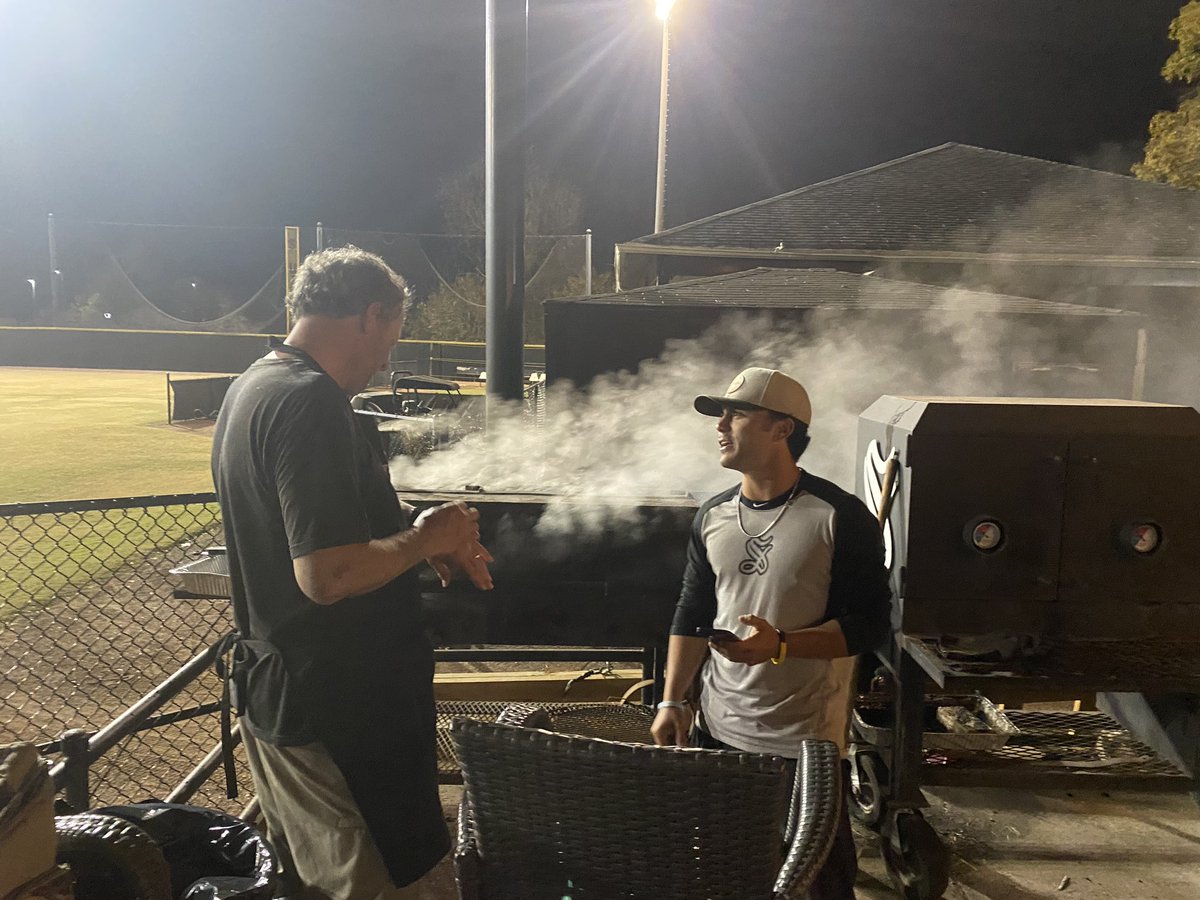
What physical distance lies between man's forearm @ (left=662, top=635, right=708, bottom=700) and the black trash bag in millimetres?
1083

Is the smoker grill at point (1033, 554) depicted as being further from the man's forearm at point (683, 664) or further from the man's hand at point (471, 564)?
the man's hand at point (471, 564)

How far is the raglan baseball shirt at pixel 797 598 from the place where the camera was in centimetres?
208

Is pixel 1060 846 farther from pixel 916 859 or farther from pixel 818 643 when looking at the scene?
pixel 818 643

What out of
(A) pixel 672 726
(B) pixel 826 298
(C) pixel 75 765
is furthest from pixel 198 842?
(B) pixel 826 298

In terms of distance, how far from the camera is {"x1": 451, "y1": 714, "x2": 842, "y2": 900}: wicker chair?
1.32 metres

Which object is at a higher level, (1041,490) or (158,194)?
(158,194)

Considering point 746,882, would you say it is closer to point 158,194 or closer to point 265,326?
point 265,326

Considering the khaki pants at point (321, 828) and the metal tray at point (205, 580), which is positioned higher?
the metal tray at point (205, 580)

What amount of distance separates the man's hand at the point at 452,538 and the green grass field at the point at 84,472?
2.50m

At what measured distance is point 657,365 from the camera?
5.52 meters

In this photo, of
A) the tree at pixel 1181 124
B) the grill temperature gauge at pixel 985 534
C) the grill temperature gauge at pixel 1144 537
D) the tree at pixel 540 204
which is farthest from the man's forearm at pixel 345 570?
the tree at pixel 540 204

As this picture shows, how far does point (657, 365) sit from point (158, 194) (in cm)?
4786

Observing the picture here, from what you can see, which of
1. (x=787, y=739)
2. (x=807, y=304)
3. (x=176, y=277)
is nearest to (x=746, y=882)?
(x=787, y=739)

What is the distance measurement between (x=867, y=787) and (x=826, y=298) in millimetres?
3748
